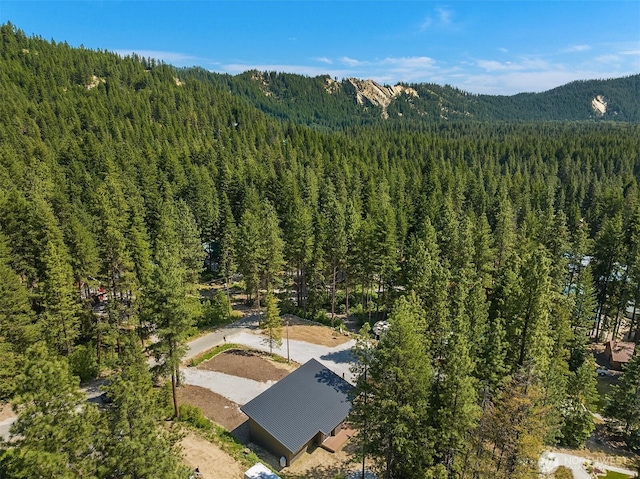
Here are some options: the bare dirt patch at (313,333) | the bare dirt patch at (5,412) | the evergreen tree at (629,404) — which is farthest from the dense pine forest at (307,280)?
the bare dirt patch at (313,333)

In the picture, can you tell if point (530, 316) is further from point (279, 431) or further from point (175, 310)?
point (175, 310)

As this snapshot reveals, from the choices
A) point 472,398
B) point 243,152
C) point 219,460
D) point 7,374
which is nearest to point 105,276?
point 7,374

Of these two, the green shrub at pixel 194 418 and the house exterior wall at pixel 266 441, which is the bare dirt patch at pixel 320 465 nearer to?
the house exterior wall at pixel 266 441

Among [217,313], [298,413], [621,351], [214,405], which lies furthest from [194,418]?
[621,351]

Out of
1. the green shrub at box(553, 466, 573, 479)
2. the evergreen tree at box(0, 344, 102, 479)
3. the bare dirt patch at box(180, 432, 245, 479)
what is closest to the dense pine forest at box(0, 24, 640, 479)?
the evergreen tree at box(0, 344, 102, 479)

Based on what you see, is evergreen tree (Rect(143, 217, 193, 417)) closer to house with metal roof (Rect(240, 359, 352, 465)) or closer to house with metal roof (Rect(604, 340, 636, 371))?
house with metal roof (Rect(240, 359, 352, 465))
